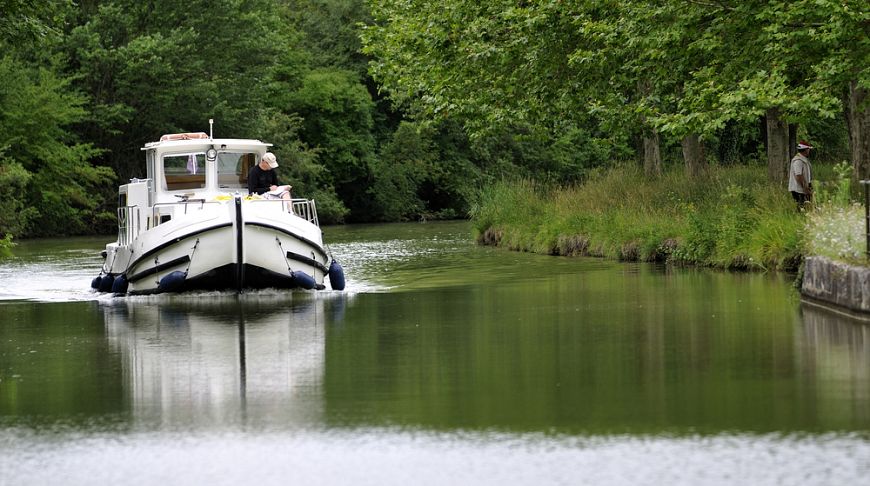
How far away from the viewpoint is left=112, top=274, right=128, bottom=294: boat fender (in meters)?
23.8

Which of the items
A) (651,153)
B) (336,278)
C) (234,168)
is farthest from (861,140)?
→ (651,153)

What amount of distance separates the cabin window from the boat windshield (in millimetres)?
324

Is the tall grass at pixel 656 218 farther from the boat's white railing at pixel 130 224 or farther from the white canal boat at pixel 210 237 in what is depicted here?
the boat's white railing at pixel 130 224

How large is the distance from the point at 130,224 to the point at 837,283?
13.5m

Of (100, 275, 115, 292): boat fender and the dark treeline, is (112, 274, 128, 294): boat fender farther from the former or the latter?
the dark treeline

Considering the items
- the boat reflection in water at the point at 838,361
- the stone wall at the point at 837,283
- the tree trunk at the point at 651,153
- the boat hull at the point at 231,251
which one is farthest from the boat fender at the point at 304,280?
the tree trunk at the point at 651,153

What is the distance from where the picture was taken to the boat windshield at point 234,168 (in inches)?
1005

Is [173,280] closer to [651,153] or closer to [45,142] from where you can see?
[651,153]

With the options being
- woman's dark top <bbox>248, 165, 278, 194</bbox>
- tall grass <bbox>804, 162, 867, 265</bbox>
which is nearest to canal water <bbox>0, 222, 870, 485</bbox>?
tall grass <bbox>804, 162, 867, 265</bbox>

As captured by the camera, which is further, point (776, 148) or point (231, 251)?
point (776, 148)

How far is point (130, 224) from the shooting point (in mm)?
25766

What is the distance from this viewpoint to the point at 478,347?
13875 mm

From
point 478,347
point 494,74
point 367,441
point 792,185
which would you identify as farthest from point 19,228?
point 367,441

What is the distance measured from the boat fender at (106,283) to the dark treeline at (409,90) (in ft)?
19.3
